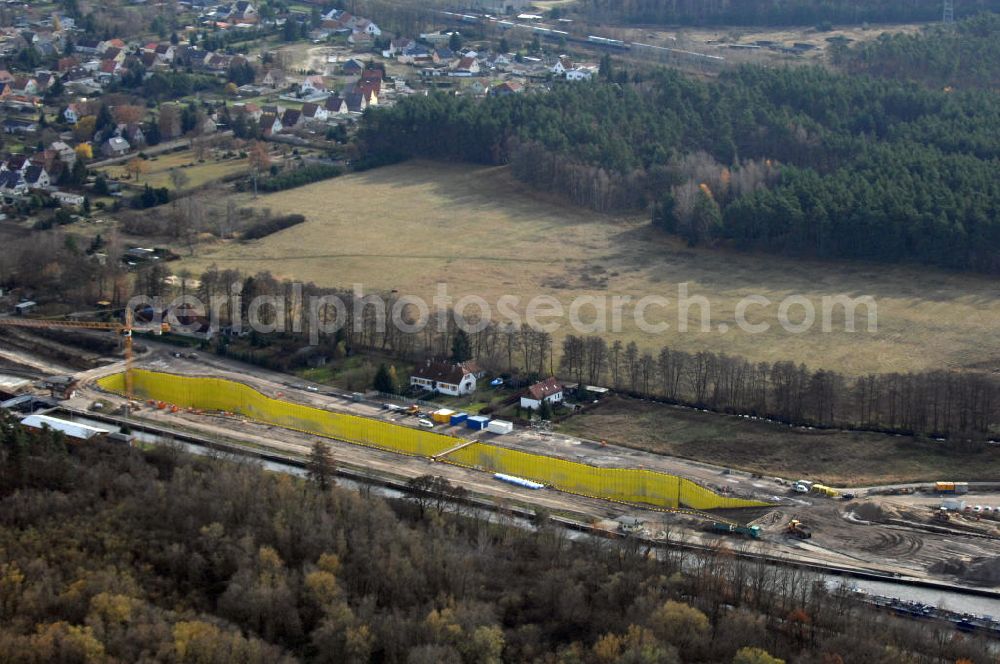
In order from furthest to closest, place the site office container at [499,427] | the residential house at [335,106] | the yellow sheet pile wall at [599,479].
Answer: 1. the residential house at [335,106]
2. the site office container at [499,427]
3. the yellow sheet pile wall at [599,479]

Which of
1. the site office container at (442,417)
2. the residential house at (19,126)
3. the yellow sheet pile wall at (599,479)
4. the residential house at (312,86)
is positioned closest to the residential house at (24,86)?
the residential house at (19,126)

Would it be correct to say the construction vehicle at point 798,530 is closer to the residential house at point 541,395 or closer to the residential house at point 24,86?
the residential house at point 541,395

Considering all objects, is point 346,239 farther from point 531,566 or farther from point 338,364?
point 531,566

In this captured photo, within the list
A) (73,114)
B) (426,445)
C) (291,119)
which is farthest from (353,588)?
(73,114)

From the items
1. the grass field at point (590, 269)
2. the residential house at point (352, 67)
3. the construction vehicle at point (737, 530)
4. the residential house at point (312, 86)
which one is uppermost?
the residential house at point (352, 67)

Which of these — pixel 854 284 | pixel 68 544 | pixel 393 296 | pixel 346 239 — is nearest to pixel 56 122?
pixel 346 239

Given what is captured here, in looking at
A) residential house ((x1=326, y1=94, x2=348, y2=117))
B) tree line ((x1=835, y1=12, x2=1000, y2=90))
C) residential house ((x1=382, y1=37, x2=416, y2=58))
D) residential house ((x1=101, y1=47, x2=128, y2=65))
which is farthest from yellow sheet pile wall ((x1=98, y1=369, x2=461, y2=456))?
residential house ((x1=382, y1=37, x2=416, y2=58))

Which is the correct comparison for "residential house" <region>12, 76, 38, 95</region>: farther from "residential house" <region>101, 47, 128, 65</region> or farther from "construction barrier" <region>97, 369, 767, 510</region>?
"construction barrier" <region>97, 369, 767, 510</region>
